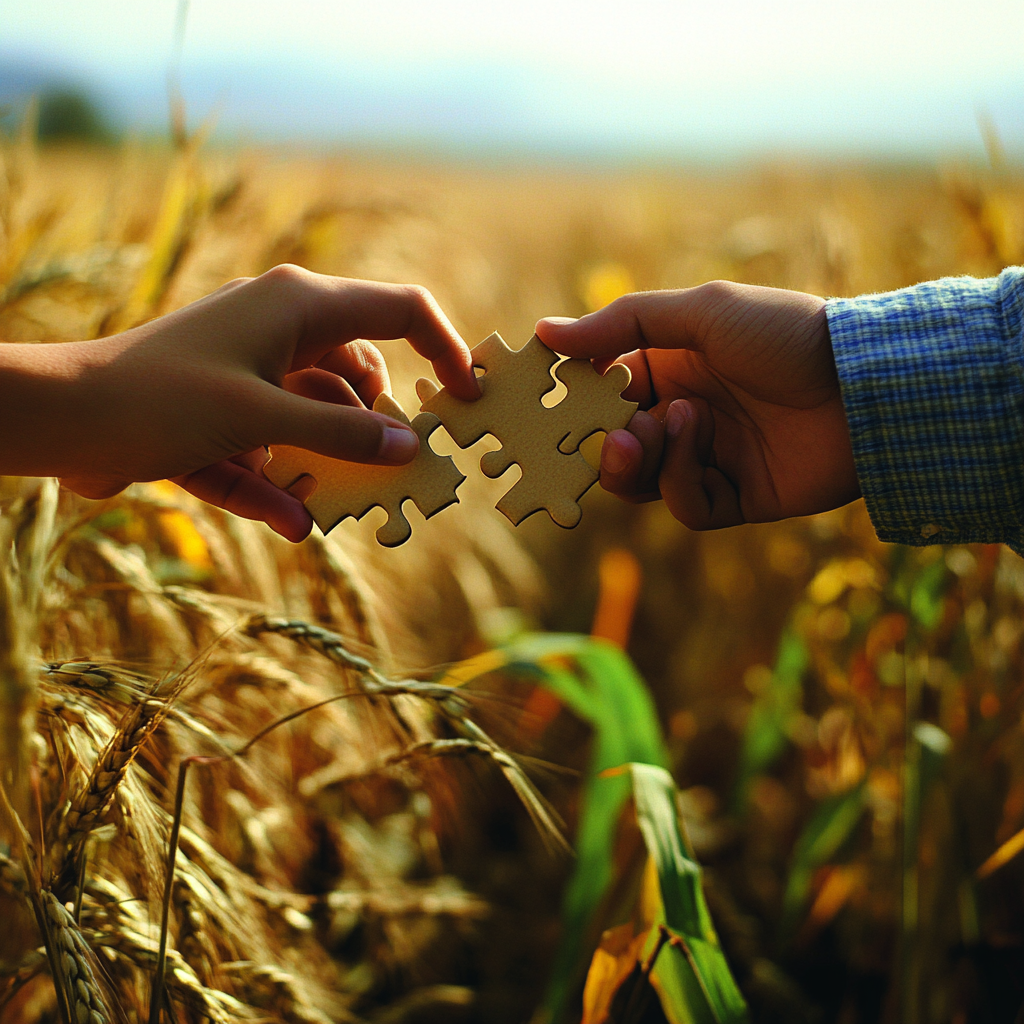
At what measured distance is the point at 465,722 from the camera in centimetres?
100

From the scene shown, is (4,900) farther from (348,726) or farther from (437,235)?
(437,235)

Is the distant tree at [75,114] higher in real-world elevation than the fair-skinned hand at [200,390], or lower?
higher

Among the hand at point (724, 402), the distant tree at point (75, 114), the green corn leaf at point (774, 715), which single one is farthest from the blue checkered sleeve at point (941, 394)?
the distant tree at point (75, 114)

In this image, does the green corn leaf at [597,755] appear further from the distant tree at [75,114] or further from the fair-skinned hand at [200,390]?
the distant tree at [75,114]

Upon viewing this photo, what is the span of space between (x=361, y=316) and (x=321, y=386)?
0.21 meters

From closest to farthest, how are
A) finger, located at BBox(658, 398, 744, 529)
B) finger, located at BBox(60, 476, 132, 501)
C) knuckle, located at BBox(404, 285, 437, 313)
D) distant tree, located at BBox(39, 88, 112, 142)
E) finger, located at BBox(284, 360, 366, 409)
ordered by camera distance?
finger, located at BBox(60, 476, 132, 501) → knuckle, located at BBox(404, 285, 437, 313) → finger, located at BBox(284, 360, 366, 409) → finger, located at BBox(658, 398, 744, 529) → distant tree, located at BBox(39, 88, 112, 142)

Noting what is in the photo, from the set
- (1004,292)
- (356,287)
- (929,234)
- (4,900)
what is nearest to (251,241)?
(356,287)

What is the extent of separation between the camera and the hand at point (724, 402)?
4.40ft

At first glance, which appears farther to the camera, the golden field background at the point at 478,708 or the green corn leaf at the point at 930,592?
the green corn leaf at the point at 930,592

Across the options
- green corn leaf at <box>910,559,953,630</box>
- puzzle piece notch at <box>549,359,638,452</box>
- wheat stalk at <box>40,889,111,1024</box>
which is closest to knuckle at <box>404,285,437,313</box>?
puzzle piece notch at <box>549,359,638,452</box>

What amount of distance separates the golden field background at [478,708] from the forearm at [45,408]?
67 millimetres

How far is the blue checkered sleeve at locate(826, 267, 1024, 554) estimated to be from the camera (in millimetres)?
1264

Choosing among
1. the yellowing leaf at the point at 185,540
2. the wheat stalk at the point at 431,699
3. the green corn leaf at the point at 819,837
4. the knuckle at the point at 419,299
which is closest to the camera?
the wheat stalk at the point at 431,699

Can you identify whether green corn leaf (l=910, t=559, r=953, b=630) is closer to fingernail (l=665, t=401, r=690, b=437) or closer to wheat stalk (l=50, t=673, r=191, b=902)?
fingernail (l=665, t=401, r=690, b=437)
